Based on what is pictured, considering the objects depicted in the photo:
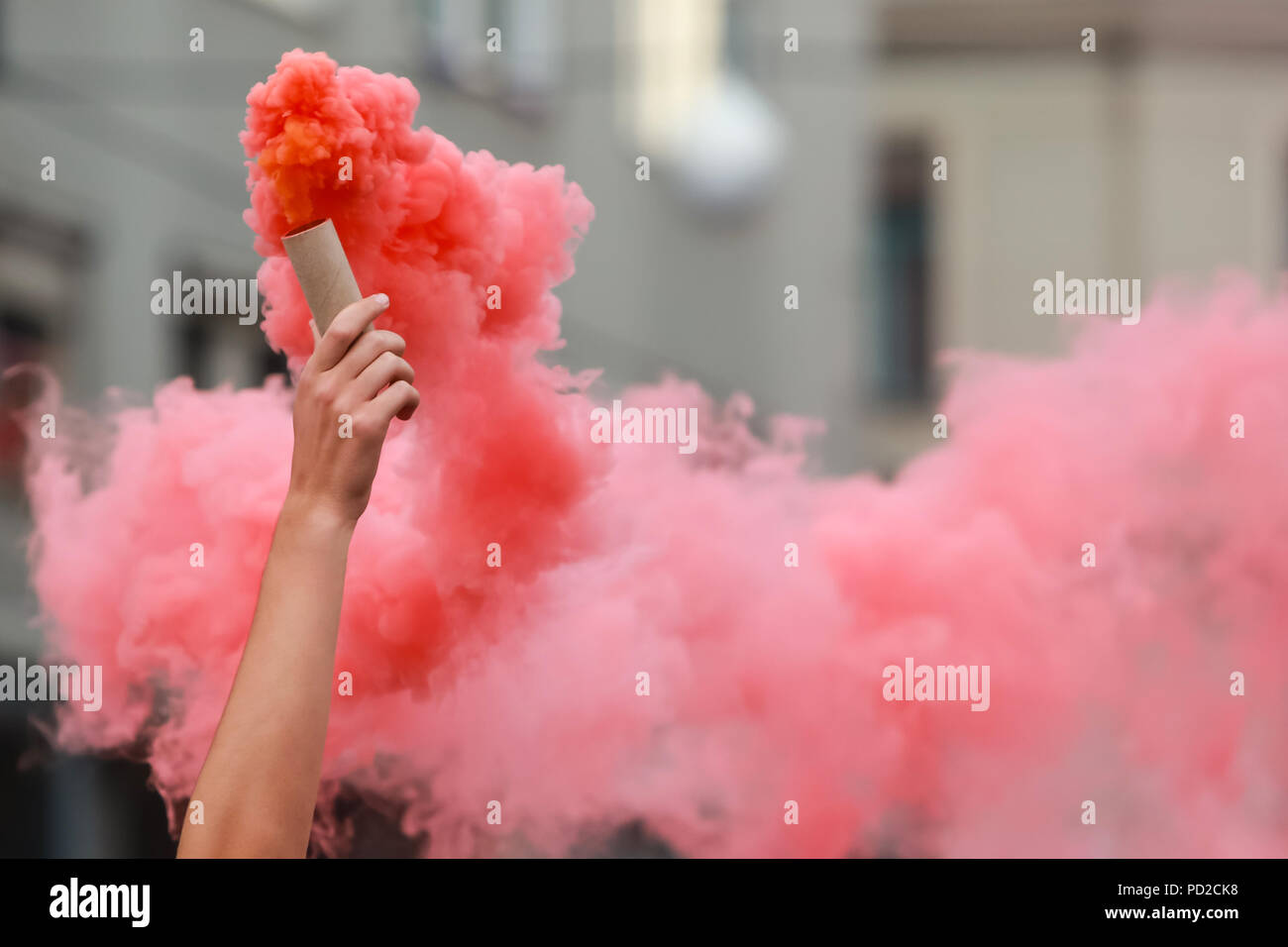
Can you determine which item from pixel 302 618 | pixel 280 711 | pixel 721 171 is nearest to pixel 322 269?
pixel 302 618

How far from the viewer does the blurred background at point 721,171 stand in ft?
25.0

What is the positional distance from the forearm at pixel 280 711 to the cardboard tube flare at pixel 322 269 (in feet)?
0.88

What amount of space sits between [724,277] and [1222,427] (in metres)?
8.69

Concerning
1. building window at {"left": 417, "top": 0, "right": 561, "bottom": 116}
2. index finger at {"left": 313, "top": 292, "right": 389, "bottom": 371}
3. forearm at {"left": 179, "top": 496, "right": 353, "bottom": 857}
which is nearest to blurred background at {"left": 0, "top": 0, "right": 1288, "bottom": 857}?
building window at {"left": 417, "top": 0, "right": 561, "bottom": 116}

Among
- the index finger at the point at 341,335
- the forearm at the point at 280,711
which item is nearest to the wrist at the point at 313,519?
the forearm at the point at 280,711

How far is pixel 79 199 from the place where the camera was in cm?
778

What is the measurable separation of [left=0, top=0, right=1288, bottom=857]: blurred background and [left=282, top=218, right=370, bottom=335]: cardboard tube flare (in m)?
5.49

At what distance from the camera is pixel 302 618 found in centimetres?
162

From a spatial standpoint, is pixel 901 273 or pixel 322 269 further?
pixel 901 273

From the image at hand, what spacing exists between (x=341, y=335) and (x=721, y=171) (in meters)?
9.27

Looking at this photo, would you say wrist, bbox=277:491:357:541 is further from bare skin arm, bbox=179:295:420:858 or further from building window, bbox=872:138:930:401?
building window, bbox=872:138:930:401

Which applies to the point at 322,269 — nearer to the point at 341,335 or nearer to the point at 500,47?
the point at 341,335
